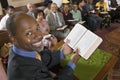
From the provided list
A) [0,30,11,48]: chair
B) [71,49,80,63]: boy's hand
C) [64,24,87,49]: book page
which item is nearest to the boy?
[71,49,80,63]: boy's hand

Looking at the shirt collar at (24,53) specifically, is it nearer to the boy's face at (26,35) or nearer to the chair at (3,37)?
the boy's face at (26,35)

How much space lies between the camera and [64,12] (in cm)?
467

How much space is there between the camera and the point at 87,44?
4.53 ft

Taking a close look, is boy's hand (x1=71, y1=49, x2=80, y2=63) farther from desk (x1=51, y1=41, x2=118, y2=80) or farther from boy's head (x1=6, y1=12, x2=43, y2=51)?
desk (x1=51, y1=41, x2=118, y2=80)

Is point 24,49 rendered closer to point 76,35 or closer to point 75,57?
point 75,57

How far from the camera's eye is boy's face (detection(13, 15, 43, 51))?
1006 mm

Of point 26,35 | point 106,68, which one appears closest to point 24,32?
point 26,35

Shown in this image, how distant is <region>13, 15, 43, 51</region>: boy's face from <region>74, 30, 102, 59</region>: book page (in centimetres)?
43

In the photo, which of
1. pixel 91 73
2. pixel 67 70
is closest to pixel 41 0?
pixel 91 73

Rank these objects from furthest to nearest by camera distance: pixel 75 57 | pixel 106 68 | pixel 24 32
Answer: pixel 106 68, pixel 75 57, pixel 24 32

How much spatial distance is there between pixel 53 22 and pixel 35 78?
129 inches

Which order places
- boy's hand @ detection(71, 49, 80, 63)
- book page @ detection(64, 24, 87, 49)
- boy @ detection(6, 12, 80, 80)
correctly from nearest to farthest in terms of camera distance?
boy @ detection(6, 12, 80, 80) < boy's hand @ detection(71, 49, 80, 63) < book page @ detection(64, 24, 87, 49)

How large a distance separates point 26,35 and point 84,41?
1.73 ft

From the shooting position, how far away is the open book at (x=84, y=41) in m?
1.36
